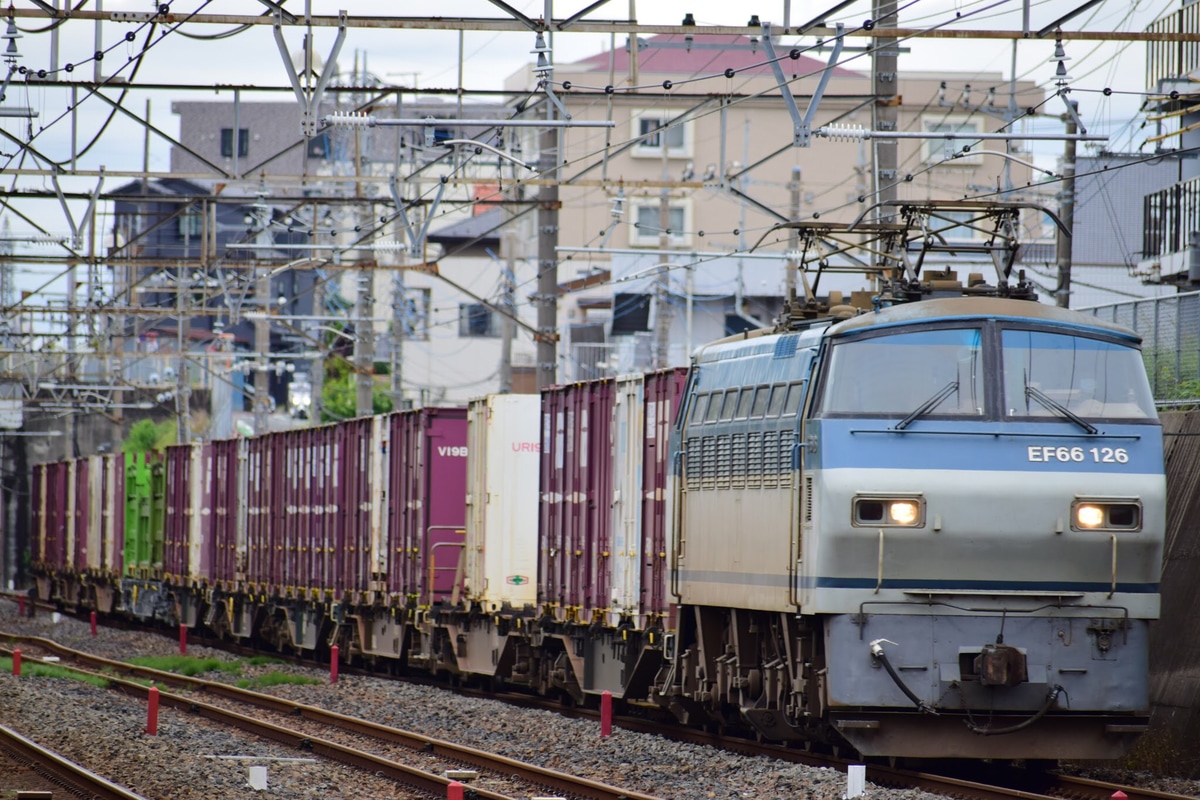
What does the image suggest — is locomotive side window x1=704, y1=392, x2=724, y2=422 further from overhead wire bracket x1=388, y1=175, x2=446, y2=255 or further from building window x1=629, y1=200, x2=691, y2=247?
building window x1=629, y1=200, x2=691, y2=247

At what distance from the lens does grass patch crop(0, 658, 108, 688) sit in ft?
82.6

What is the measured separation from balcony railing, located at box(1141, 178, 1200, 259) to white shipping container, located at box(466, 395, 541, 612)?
13193 mm

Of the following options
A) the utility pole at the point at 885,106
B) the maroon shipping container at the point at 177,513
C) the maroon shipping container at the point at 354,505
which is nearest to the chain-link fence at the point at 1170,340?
the utility pole at the point at 885,106

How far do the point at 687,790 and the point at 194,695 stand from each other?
39.9 ft

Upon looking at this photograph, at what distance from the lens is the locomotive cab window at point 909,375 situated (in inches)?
496

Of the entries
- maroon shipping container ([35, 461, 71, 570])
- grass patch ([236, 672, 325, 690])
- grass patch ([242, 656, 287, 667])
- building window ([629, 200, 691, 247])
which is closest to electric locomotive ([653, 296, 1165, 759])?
grass patch ([236, 672, 325, 690])

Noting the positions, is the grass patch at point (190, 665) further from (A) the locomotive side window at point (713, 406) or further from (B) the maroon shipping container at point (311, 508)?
(A) the locomotive side window at point (713, 406)

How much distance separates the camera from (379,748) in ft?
56.9

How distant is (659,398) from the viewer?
17.2 m

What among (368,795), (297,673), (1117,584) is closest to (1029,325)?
(1117,584)

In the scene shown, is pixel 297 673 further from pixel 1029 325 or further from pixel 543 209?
pixel 1029 325

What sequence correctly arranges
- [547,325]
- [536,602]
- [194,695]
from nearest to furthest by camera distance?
1. [536,602]
2. [194,695]
3. [547,325]

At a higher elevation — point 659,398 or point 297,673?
point 659,398

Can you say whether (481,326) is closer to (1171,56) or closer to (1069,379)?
(1171,56)
